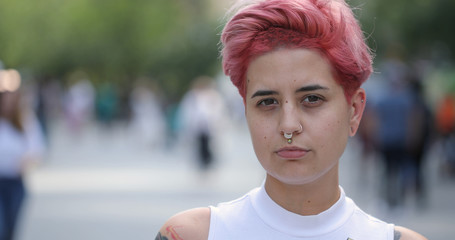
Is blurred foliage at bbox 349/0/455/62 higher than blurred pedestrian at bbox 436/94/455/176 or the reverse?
higher

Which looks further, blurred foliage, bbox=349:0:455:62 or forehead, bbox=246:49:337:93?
blurred foliage, bbox=349:0:455:62

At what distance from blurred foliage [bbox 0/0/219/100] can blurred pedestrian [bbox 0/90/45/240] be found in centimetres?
3547

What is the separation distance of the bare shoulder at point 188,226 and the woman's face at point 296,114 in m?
0.25

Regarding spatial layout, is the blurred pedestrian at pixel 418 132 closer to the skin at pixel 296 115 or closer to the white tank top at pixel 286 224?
the white tank top at pixel 286 224

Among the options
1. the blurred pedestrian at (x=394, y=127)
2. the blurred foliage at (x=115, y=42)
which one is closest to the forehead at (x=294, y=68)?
the blurred pedestrian at (x=394, y=127)

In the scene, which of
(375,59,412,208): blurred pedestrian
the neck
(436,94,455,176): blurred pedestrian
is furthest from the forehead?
(436,94,455,176): blurred pedestrian

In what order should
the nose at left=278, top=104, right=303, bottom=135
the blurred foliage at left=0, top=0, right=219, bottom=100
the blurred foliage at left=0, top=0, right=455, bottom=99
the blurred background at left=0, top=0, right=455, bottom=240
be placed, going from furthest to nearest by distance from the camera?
the blurred foliage at left=0, top=0, right=219, bottom=100, the blurred foliage at left=0, top=0, right=455, bottom=99, the blurred background at left=0, top=0, right=455, bottom=240, the nose at left=278, top=104, right=303, bottom=135

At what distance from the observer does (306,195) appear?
2305mm

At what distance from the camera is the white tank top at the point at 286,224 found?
2268mm

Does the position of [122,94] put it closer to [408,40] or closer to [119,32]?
[119,32]

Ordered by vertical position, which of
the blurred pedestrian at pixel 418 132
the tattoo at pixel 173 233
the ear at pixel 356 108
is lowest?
the blurred pedestrian at pixel 418 132

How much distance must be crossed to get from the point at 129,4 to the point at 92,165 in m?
31.1

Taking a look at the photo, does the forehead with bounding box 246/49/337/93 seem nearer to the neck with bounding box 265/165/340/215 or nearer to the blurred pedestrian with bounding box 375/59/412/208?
the neck with bounding box 265/165/340/215

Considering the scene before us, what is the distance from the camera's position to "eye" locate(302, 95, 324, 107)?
221 centimetres
